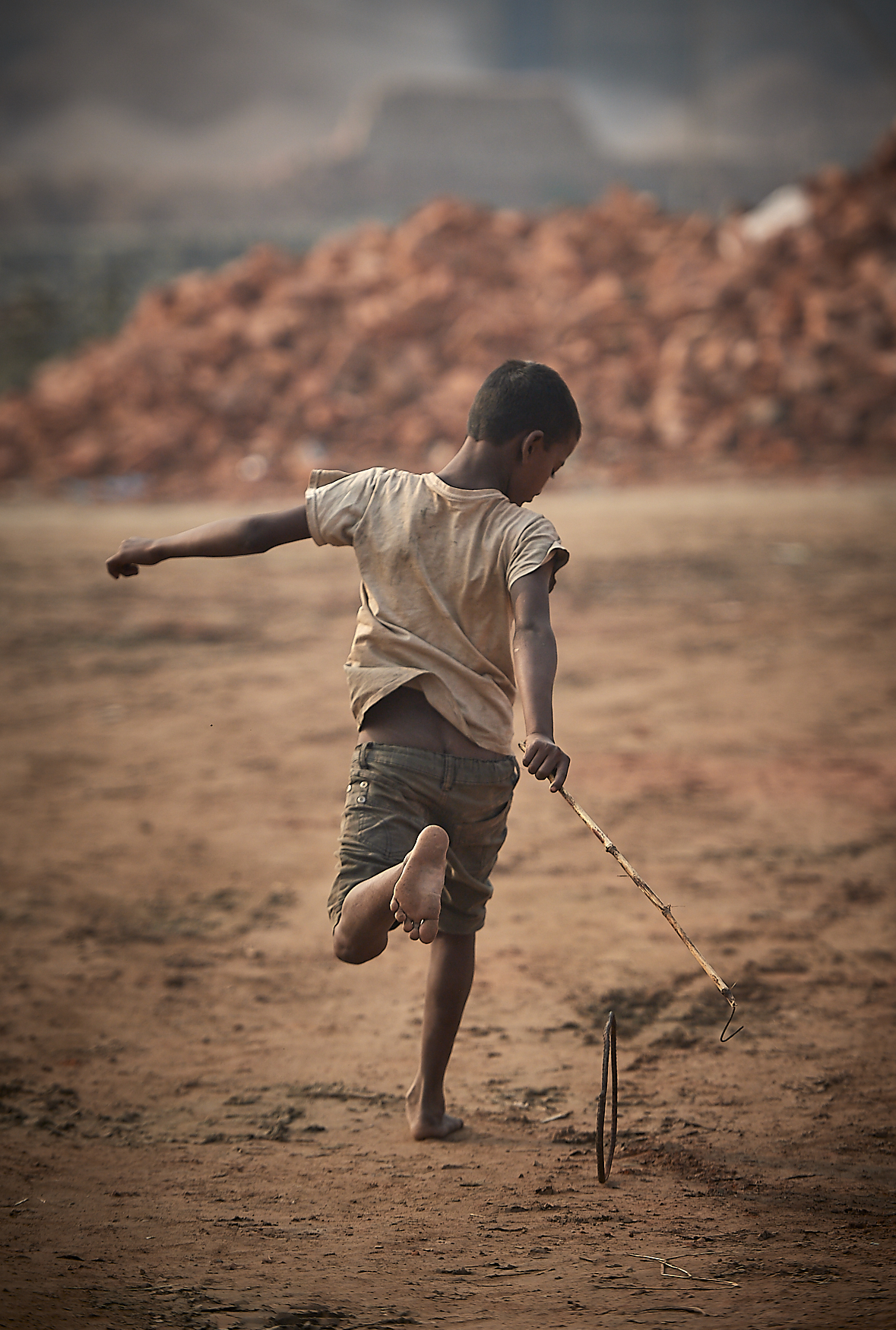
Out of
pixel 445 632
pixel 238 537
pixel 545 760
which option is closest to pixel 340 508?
pixel 238 537

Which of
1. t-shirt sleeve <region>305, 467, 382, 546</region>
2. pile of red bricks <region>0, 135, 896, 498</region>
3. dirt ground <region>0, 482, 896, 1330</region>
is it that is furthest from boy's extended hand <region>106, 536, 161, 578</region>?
pile of red bricks <region>0, 135, 896, 498</region>

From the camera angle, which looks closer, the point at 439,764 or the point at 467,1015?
the point at 439,764

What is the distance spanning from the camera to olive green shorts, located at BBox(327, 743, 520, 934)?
7.84 ft

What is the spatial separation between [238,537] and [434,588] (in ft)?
1.40

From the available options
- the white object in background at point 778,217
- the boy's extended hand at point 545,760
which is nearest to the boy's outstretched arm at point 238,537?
the boy's extended hand at point 545,760

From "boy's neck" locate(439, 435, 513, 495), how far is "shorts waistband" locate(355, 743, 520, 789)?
0.54 metres

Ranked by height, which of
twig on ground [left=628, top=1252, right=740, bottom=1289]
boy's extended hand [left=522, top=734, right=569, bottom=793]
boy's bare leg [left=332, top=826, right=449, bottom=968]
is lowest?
twig on ground [left=628, top=1252, right=740, bottom=1289]

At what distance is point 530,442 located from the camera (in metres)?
2.35

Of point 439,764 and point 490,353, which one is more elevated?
point 490,353

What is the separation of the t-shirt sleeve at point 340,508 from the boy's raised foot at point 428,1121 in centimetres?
122

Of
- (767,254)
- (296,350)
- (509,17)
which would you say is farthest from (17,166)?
(767,254)

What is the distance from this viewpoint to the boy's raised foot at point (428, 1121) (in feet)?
8.52

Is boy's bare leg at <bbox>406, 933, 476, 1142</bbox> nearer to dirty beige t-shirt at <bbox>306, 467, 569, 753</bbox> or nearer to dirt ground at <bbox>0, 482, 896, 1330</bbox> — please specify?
dirt ground at <bbox>0, 482, 896, 1330</bbox>

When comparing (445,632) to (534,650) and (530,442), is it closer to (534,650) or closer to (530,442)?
(534,650)
